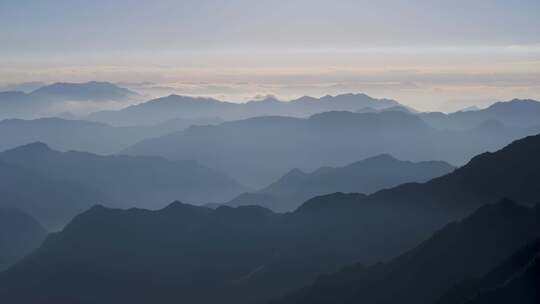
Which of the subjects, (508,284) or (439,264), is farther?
(439,264)

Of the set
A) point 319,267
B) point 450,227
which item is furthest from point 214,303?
point 450,227

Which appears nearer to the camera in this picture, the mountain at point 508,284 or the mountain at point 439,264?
the mountain at point 508,284

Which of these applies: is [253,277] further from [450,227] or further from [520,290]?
[520,290]

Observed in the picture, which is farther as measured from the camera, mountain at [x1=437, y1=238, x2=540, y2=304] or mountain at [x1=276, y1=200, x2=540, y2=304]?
mountain at [x1=276, y1=200, x2=540, y2=304]
